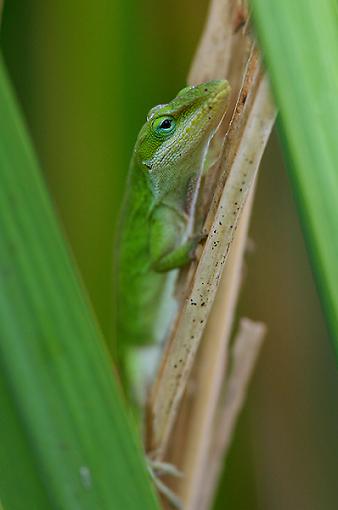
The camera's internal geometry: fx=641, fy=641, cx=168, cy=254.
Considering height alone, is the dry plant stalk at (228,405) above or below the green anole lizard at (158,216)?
below

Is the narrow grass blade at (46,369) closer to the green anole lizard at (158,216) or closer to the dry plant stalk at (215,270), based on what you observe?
the dry plant stalk at (215,270)

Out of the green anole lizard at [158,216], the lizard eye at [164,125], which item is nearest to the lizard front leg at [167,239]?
the green anole lizard at [158,216]

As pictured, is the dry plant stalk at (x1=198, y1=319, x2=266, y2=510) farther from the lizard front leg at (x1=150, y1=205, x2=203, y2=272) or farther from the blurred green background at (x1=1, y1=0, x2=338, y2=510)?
the blurred green background at (x1=1, y1=0, x2=338, y2=510)

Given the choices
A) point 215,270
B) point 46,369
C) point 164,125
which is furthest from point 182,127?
point 46,369

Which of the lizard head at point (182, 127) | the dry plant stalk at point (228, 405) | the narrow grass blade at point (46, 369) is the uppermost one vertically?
the lizard head at point (182, 127)

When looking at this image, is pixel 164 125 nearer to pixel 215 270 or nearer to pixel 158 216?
pixel 158 216

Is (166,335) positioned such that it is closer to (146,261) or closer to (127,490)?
(146,261)

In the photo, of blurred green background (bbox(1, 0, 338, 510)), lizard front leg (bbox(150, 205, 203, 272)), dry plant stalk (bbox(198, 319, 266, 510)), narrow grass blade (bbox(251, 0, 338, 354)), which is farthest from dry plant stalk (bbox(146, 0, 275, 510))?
blurred green background (bbox(1, 0, 338, 510))
